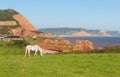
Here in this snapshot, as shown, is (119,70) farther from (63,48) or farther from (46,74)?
(63,48)

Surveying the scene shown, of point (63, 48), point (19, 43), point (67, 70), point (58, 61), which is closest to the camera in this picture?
point (67, 70)

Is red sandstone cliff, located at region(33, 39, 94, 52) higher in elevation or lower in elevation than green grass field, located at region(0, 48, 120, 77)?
lower

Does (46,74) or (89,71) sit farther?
(89,71)

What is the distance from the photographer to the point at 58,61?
27.2 m

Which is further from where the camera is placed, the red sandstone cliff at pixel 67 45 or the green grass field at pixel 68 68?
the red sandstone cliff at pixel 67 45

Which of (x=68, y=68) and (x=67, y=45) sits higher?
(x=68, y=68)

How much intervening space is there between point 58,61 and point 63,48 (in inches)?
1610

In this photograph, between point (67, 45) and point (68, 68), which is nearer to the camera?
point (68, 68)

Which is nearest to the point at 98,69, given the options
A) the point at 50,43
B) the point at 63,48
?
the point at 63,48

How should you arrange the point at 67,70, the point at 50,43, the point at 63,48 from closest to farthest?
the point at 67,70 < the point at 63,48 < the point at 50,43

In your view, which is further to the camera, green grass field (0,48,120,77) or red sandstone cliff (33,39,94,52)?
red sandstone cliff (33,39,94,52)

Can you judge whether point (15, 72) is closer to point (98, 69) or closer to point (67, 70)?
point (67, 70)

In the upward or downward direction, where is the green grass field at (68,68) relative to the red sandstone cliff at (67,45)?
upward

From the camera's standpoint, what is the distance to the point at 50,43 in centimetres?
7662
